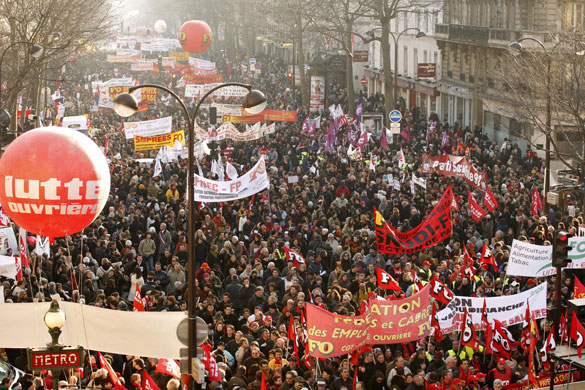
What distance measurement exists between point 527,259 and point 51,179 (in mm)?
8034

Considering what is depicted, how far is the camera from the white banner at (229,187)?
22.7m

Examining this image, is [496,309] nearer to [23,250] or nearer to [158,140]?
[23,250]

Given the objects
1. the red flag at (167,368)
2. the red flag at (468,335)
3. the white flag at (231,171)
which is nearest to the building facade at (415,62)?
the white flag at (231,171)

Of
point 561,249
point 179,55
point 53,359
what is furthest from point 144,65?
point 53,359

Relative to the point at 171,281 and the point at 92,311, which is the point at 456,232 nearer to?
the point at 171,281

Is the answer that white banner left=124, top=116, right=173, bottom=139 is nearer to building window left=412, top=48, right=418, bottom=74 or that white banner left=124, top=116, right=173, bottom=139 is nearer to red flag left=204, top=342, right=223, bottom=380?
red flag left=204, top=342, right=223, bottom=380

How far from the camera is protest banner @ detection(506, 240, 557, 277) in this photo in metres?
17.0

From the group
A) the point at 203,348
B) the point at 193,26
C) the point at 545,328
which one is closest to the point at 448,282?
the point at 545,328

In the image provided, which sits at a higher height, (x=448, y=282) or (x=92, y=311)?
(x=92, y=311)

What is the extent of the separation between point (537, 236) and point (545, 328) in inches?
216

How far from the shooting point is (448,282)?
59.1ft

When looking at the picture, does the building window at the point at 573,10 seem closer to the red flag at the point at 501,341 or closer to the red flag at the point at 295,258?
the red flag at the point at 295,258

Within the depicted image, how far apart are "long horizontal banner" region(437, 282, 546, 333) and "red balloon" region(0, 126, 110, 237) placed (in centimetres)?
525

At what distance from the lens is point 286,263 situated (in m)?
19.9
